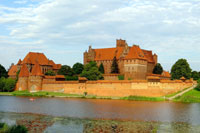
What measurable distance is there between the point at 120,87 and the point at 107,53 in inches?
907

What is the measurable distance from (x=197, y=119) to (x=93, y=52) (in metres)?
45.6

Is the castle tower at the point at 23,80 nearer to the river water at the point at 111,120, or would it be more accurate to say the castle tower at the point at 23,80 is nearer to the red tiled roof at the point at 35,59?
the red tiled roof at the point at 35,59

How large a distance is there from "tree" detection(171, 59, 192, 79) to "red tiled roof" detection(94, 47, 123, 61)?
14.6m

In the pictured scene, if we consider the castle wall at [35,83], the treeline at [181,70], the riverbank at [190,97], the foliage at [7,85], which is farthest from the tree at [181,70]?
the foliage at [7,85]

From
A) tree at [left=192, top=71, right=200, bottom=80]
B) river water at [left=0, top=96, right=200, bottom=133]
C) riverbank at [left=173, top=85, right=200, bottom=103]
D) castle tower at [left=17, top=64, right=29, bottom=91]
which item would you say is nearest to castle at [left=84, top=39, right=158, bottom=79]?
tree at [left=192, top=71, right=200, bottom=80]

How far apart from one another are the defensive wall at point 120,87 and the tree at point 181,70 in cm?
962

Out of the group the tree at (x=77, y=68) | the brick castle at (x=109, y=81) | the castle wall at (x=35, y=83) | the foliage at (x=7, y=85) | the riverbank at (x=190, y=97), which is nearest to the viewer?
the riverbank at (x=190, y=97)

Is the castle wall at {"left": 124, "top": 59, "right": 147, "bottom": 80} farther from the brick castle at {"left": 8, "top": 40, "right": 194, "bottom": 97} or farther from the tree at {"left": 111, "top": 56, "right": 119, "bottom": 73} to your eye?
the tree at {"left": 111, "top": 56, "right": 119, "bottom": 73}

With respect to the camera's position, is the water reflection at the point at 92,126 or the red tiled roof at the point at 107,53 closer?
the water reflection at the point at 92,126

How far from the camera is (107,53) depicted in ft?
223

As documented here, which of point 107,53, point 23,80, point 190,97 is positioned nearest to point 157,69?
point 107,53

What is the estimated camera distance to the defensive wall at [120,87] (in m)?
42.5

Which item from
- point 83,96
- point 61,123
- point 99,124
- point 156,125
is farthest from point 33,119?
point 83,96

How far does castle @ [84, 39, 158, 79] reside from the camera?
5509 centimetres
